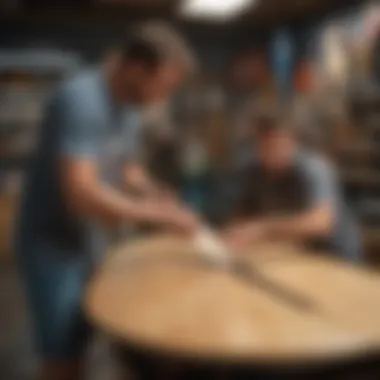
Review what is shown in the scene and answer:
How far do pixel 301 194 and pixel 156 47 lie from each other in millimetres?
285

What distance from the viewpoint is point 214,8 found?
1078 mm

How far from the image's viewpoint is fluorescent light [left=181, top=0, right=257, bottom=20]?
106 centimetres

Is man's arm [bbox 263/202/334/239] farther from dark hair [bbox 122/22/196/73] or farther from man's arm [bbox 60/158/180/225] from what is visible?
dark hair [bbox 122/22/196/73]

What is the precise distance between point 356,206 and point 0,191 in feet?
1.60

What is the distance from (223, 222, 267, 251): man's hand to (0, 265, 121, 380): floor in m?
0.26

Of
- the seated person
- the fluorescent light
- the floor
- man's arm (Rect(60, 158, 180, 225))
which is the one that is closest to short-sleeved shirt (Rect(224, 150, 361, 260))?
the seated person

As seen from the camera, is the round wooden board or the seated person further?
the seated person

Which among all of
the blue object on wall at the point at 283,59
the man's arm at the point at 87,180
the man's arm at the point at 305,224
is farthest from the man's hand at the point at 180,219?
the blue object on wall at the point at 283,59

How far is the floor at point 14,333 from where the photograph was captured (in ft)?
3.47

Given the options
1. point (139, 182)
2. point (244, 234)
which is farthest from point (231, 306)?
point (139, 182)

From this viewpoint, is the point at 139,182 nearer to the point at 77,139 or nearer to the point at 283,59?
the point at 77,139

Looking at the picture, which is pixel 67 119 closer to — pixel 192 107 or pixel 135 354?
pixel 192 107

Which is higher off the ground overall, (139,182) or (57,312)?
(139,182)

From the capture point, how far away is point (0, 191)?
104 cm
